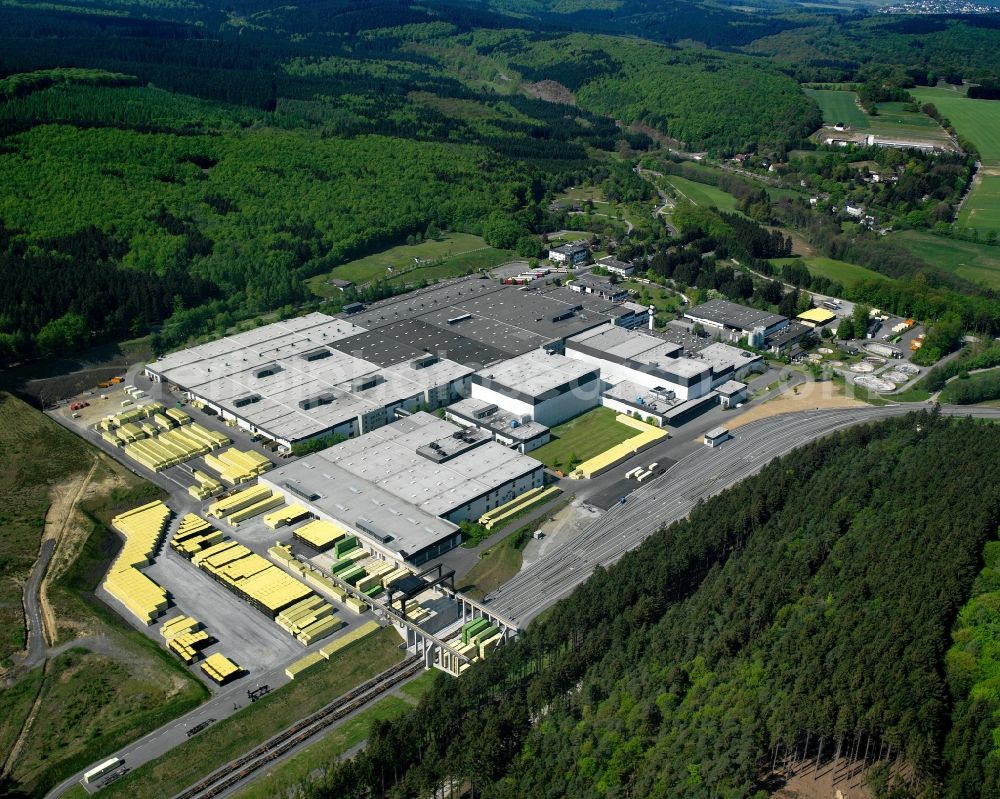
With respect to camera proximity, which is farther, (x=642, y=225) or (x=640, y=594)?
(x=642, y=225)

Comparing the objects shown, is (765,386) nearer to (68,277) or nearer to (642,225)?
(642,225)

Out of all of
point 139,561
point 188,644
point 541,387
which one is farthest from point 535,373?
point 188,644

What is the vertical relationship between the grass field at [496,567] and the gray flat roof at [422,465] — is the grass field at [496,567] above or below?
below

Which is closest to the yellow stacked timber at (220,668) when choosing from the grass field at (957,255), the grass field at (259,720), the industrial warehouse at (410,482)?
the grass field at (259,720)

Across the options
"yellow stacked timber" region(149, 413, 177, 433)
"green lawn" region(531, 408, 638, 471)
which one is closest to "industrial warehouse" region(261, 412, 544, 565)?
"green lawn" region(531, 408, 638, 471)

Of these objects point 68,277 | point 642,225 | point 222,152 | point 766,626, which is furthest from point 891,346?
point 222,152

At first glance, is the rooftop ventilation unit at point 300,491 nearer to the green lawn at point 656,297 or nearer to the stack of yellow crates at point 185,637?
the stack of yellow crates at point 185,637
